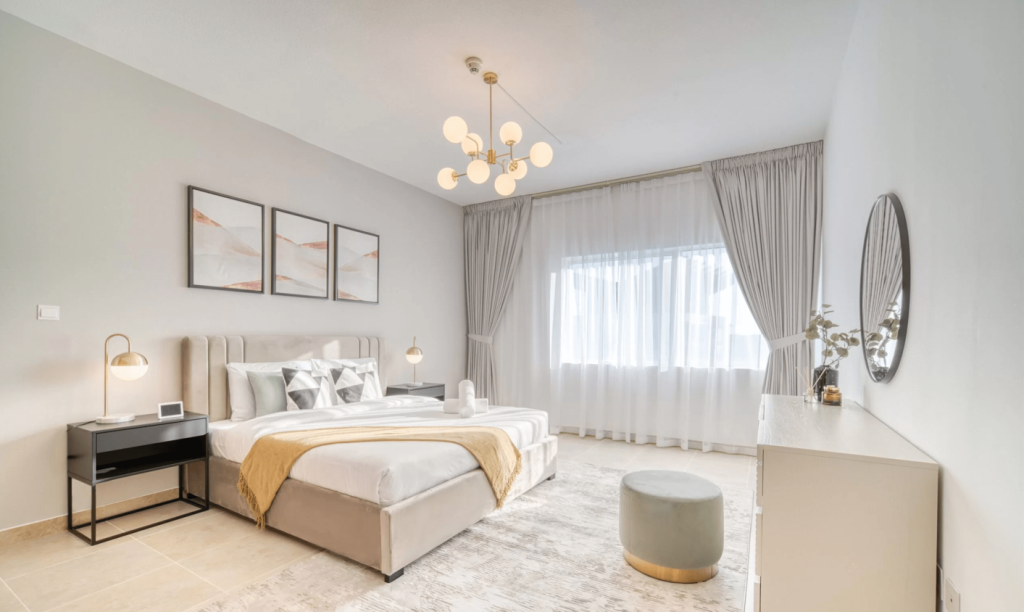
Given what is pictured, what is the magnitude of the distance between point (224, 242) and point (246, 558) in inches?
90.9

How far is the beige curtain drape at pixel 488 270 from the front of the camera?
6.07 metres

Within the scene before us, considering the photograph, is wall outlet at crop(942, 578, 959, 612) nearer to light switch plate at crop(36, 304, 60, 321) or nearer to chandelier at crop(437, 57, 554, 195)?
chandelier at crop(437, 57, 554, 195)

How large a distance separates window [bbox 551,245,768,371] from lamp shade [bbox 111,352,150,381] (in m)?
4.02

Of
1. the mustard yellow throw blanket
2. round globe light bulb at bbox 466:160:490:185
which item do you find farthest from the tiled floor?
round globe light bulb at bbox 466:160:490:185

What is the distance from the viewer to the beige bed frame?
2.31 meters

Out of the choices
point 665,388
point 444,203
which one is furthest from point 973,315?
point 444,203

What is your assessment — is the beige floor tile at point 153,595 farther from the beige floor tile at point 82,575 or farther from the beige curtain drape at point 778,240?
the beige curtain drape at point 778,240

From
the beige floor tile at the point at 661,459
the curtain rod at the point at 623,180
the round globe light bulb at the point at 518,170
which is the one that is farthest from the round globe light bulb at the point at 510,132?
the beige floor tile at the point at 661,459

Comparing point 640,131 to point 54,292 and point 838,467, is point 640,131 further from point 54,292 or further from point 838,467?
point 54,292

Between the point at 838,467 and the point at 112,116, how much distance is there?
4325mm

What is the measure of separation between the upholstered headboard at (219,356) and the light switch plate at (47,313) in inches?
27.7

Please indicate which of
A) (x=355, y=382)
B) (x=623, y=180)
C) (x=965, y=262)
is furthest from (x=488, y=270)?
(x=965, y=262)

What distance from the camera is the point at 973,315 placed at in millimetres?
1197

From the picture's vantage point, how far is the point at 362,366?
4289 millimetres
